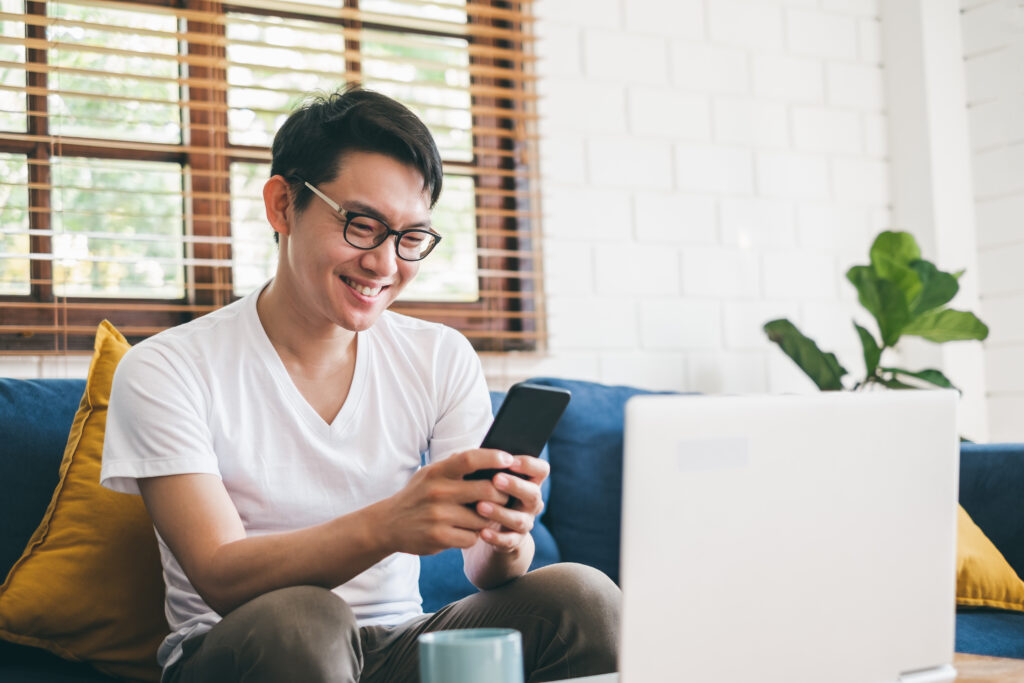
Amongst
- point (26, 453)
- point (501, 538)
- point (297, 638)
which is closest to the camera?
point (297, 638)

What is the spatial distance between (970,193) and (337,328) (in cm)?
245

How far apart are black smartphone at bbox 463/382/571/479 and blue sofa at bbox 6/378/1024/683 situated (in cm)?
84

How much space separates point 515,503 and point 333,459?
1.23 ft

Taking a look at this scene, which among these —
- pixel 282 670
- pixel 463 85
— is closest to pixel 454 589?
pixel 282 670

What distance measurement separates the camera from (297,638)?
3.81 feet

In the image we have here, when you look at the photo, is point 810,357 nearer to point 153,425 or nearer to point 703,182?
point 703,182

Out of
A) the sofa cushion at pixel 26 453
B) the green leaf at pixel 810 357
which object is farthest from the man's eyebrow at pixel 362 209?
the green leaf at pixel 810 357

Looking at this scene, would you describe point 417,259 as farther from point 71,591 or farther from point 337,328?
point 71,591

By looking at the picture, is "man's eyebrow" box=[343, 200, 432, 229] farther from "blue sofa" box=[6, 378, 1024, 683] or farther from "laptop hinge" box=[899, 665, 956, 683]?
"laptop hinge" box=[899, 665, 956, 683]

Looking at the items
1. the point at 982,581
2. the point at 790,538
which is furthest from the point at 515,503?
the point at 982,581

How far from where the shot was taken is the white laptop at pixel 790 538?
2.85ft

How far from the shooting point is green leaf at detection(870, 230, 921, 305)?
9.05ft

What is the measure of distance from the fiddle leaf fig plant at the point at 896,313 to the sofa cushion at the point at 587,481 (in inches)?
28.2

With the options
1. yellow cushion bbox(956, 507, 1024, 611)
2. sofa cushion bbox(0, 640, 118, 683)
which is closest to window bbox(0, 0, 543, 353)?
sofa cushion bbox(0, 640, 118, 683)
